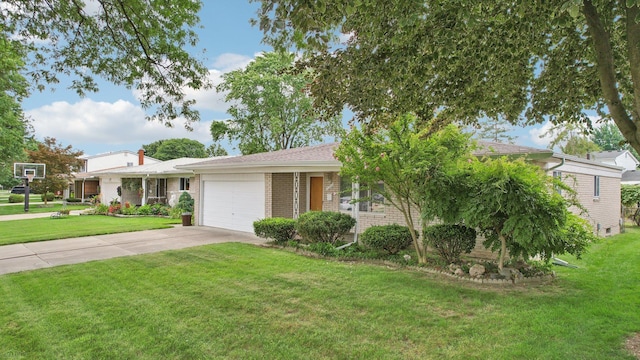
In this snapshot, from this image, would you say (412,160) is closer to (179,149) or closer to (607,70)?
(607,70)

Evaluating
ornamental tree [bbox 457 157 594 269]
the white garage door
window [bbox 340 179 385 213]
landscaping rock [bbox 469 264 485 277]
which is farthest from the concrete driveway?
ornamental tree [bbox 457 157 594 269]

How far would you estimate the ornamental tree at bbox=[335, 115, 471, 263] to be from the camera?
22.8ft

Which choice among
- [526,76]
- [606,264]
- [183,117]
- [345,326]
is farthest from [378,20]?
[606,264]

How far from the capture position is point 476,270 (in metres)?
6.80

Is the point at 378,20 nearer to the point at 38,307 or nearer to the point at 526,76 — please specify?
the point at 526,76

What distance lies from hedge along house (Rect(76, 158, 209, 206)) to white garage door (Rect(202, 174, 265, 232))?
5.94 meters

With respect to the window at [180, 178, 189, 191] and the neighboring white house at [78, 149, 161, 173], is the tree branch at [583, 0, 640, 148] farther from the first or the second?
the neighboring white house at [78, 149, 161, 173]

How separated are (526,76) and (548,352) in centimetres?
481

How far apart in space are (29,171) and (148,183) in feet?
30.7

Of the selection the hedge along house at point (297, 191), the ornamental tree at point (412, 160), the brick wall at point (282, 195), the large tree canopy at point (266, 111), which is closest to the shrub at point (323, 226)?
the hedge along house at point (297, 191)

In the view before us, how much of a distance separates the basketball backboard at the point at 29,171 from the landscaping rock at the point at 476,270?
29.8 meters

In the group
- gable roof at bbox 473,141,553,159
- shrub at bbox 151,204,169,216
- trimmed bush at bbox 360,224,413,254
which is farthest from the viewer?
shrub at bbox 151,204,169,216

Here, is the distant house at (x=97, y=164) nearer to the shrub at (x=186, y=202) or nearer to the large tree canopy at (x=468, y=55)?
the shrub at (x=186, y=202)

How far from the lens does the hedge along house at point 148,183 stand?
21906 mm
